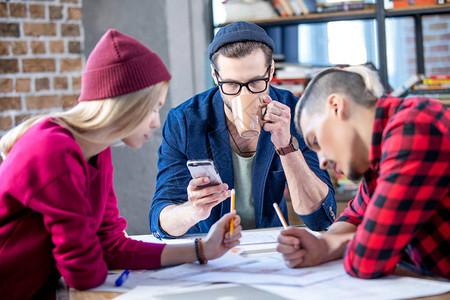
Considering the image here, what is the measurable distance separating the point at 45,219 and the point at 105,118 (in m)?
0.27

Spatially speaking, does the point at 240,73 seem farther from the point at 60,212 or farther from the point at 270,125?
the point at 60,212

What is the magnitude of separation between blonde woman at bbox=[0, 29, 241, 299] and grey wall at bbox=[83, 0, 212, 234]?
1.99 metres

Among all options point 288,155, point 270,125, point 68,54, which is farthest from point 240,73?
point 68,54

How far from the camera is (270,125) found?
1.77 m

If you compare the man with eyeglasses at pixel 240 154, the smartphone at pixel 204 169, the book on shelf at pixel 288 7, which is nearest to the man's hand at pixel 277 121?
the man with eyeglasses at pixel 240 154

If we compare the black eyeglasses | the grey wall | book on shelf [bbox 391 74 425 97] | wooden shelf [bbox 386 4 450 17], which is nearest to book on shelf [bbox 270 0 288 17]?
the grey wall

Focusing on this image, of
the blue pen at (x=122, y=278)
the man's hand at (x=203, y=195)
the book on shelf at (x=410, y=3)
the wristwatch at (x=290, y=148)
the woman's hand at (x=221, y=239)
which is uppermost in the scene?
the book on shelf at (x=410, y=3)

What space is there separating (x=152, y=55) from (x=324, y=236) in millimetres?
632

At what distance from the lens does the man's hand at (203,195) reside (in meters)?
1.56

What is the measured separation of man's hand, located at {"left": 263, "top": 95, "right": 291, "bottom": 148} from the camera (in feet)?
5.73

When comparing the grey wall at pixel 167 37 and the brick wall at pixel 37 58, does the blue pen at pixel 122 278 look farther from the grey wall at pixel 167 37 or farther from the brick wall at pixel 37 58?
the grey wall at pixel 167 37

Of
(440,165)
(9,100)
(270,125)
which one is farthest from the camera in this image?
(9,100)

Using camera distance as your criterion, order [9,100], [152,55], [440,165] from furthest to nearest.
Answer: [9,100], [152,55], [440,165]

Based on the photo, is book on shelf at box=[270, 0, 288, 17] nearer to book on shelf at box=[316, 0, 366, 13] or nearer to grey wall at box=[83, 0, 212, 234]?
book on shelf at box=[316, 0, 366, 13]
